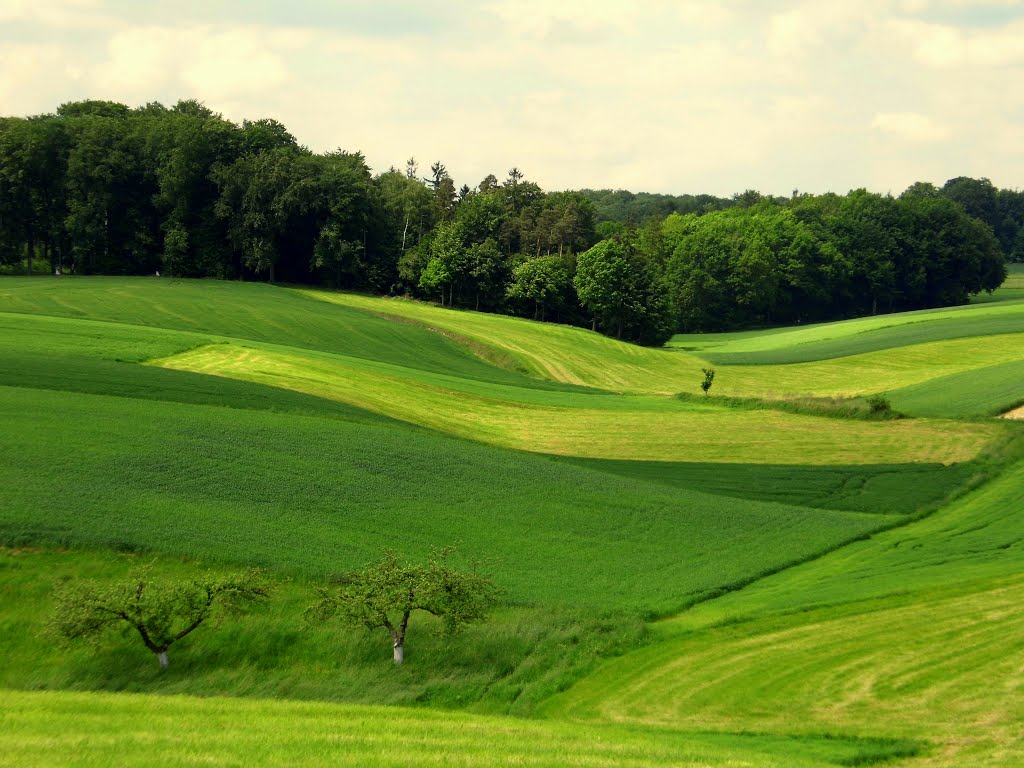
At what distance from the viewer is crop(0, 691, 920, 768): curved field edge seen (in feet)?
56.5

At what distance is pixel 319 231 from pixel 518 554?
88203mm

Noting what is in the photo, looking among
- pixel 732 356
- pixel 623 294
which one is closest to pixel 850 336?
pixel 732 356

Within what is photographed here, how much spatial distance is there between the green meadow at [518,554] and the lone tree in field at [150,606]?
0.75 meters

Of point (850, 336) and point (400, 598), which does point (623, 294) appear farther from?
point (400, 598)

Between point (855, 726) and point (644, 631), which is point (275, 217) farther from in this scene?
point (855, 726)

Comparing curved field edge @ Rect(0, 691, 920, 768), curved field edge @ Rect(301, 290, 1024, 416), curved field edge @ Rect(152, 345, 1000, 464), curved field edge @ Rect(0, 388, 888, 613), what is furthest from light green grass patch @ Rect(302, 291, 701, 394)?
curved field edge @ Rect(0, 691, 920, 768)

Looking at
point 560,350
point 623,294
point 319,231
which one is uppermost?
point 319,231

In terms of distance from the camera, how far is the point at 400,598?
27.6m

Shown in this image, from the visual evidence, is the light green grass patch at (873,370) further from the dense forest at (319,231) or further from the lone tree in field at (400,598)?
the lone tree in field at (400,598)

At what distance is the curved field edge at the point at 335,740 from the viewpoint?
17.2m

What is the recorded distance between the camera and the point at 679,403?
224 feet

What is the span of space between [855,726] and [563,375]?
2431 inches

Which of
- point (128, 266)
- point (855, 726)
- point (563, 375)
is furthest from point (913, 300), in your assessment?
point (855, 726)

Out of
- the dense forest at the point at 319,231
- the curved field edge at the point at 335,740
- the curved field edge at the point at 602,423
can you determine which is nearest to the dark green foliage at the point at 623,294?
the dense forest at the point at 319,231
